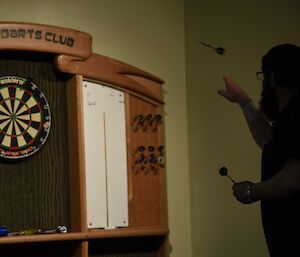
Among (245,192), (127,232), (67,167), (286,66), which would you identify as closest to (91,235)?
(127,232)

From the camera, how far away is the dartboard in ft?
10.4

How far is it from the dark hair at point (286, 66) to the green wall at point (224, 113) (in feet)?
2.05

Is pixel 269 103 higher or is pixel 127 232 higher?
pixel 269 103

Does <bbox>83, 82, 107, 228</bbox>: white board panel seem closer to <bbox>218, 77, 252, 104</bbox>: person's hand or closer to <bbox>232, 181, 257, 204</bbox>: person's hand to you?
<bbox>218, 77, 252, 104</bbox>: person's hand

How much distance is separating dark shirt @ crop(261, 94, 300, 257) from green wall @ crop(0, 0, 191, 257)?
126cm

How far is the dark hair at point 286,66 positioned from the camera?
8.07 feet

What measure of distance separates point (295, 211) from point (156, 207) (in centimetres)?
127

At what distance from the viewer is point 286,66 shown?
8.09 ft

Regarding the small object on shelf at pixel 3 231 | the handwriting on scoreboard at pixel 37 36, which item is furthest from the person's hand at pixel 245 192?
the handwriting on scoreboard at pixel 37 36

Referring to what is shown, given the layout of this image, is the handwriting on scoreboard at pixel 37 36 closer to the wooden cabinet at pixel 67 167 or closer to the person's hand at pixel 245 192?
the wooden cabinet at pixel 67 167

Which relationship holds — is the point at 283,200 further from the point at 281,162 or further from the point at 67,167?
the point at 67,167

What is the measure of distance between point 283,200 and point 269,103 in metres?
0.42

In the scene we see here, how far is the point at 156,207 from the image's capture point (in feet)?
11.5

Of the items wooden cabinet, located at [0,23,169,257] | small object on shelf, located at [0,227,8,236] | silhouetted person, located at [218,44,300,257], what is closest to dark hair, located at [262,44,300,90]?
silhouetted person, located at [218,44,300,257]
